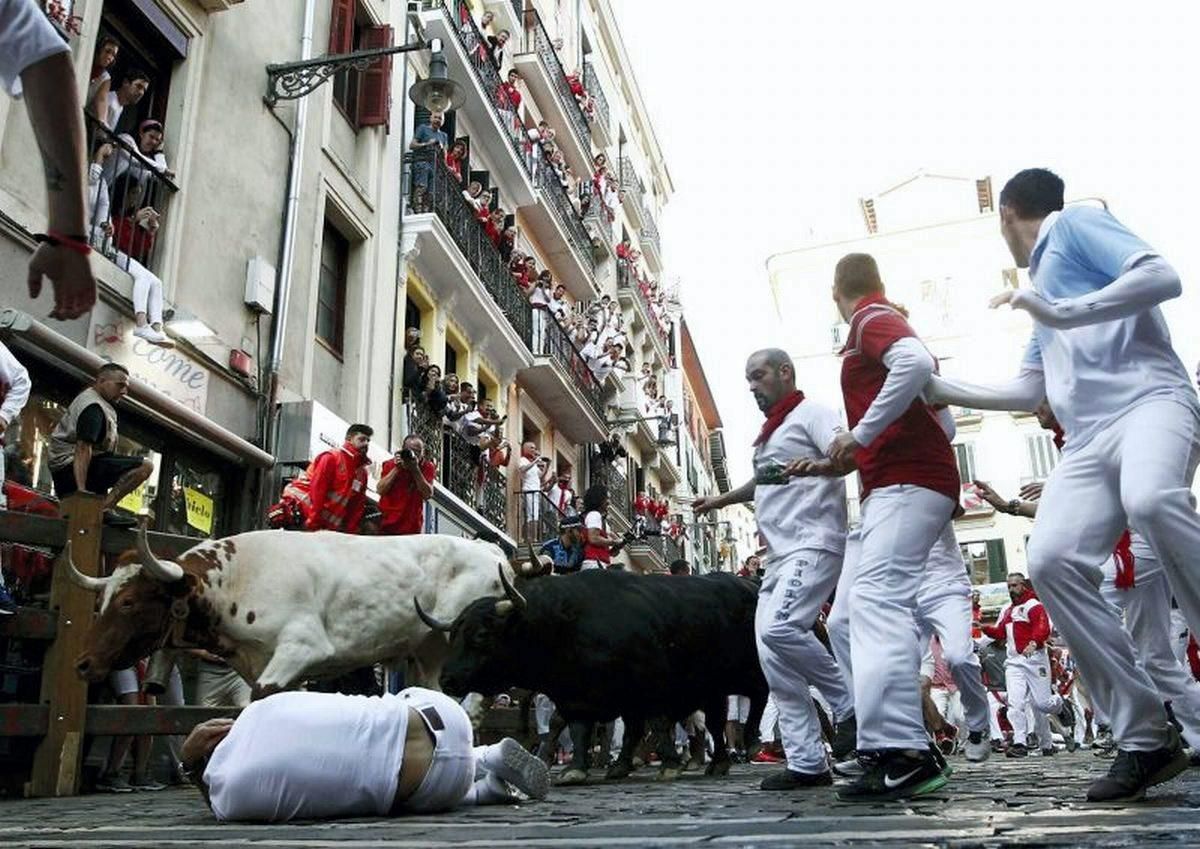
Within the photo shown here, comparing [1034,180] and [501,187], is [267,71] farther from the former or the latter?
[1034,180]

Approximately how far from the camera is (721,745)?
8.08m

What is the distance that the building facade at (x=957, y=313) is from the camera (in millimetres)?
49281

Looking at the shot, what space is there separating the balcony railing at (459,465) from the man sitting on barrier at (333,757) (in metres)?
13.2

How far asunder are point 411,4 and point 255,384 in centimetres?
910

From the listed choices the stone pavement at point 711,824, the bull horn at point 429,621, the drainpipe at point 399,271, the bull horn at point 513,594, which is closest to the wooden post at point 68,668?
the stone pavement at point 711,824

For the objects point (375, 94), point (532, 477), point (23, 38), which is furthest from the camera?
point (532, 477)

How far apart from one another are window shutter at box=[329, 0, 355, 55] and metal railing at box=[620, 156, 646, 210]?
22.4 metres

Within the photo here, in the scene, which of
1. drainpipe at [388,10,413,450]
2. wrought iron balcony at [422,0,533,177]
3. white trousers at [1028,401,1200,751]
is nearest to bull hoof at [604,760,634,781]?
white trousers at [1028,401,1200,751]

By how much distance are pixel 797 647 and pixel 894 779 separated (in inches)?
63.7

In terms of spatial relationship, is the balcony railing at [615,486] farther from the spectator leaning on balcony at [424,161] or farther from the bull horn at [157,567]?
the bull horn at [157,567]

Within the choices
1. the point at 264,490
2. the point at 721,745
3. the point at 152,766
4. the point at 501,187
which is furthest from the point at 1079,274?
the point at 501,187

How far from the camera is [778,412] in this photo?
630 cm

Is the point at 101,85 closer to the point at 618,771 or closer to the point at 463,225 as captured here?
the point at 618,771

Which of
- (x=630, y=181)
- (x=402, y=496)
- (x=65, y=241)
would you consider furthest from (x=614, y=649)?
(x=630, y=181)
